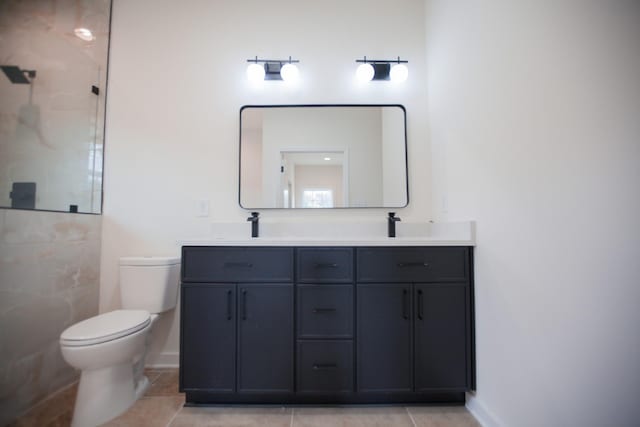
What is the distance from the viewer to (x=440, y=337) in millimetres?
1330

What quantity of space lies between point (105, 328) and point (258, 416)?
91cm

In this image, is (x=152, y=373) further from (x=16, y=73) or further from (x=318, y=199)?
(x=16, y=73)

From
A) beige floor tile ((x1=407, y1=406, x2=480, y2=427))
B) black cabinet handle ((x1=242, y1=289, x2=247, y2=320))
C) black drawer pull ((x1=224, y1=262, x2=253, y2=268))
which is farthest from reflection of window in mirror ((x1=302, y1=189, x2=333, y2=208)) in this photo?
beige floor tile ((x1=407, y1=406, x2=480, y2=427))

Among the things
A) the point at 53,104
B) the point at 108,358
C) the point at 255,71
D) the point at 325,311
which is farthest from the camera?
the point at 255,71

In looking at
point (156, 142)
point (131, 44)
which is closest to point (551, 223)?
point (156, 142)

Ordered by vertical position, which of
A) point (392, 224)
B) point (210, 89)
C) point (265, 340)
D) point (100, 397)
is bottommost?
point (100, 397)

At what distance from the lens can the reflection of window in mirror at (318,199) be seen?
1878mm

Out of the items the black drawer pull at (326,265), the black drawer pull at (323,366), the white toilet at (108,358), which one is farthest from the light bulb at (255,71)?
the black drawer pull at (323,366)

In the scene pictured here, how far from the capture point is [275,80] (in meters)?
1.92

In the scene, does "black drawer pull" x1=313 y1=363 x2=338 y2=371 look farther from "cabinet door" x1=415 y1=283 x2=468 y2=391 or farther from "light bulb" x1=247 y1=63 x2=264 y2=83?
"light bulb" x1=247 y1=63 x2=264 y2=83

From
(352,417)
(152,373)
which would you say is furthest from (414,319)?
(152,373)

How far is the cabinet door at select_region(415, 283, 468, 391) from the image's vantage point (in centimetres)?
132

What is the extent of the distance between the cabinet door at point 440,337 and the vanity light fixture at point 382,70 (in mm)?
1529

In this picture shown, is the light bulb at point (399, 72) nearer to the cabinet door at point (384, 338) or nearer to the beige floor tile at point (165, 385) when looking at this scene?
the cabinet door at point (384, 338)
